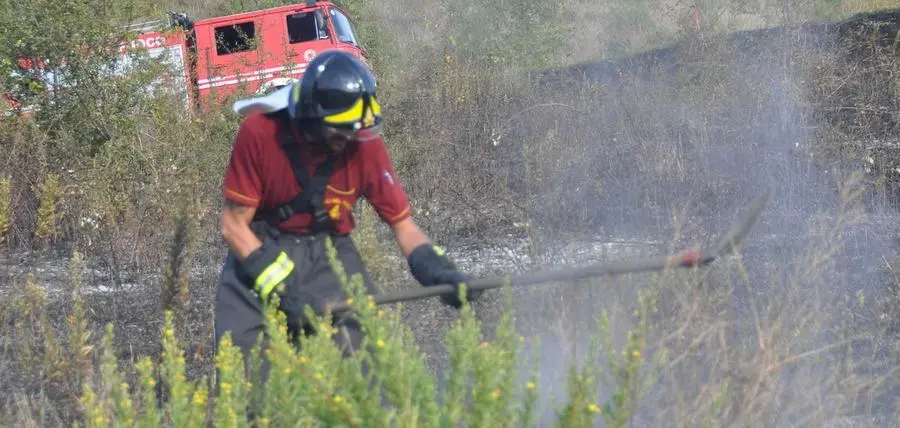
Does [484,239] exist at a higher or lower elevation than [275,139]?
lower

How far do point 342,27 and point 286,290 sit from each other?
12.9 metres

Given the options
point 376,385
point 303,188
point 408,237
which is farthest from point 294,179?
point 376,385

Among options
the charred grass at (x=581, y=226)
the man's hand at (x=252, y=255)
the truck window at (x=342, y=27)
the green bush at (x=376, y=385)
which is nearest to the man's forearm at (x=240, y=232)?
the man's hand at (x=252, y=255)

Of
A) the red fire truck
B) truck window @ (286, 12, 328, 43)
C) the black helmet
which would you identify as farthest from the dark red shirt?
truck window @ (286, 12, 328, 43)

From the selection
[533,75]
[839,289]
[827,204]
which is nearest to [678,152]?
[827,204]

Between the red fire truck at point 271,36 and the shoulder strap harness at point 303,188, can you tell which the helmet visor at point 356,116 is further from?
the red fire truck at point 271,36

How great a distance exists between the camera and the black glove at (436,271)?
3.59 m

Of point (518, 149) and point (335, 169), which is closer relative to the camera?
point (335, 169)

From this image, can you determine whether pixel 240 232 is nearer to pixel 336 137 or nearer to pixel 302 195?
pixel 302 195

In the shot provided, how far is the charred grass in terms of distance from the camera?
303 centimetres

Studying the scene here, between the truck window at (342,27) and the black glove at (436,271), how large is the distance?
12.4 m

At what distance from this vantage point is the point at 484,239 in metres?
7.83

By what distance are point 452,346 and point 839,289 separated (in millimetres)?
3808

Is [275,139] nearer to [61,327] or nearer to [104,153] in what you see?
[61,327]
